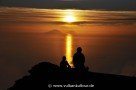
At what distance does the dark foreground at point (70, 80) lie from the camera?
14.7 m

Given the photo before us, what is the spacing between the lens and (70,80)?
1481 cm

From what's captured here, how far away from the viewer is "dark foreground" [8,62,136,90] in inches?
579

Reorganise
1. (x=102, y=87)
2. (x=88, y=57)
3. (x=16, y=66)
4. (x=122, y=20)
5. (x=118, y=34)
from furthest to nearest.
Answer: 1. (x=122, y=20)
2. (x=118, y=34)
3. (x=88, y=57)
4. (x=16, y=66)
5. (x=102, y=87)

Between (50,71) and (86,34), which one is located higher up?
(86,34)

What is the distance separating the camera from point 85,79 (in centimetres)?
1496

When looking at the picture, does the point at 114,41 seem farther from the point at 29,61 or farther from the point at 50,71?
the point at 50,71

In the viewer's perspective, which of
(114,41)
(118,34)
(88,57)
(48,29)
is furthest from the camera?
(48,29)

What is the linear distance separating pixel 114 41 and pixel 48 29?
9835mm

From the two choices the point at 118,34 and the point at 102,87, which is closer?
the point at 102,87

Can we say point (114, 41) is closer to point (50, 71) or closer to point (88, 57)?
point (88, 57)

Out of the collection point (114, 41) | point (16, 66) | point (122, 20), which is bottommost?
point (16, 66)

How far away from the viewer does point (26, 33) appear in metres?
50.6

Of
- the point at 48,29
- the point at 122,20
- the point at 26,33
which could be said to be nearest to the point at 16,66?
the point at 26,33

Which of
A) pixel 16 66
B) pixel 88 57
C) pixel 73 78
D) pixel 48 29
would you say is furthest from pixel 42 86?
pixel 48 29
